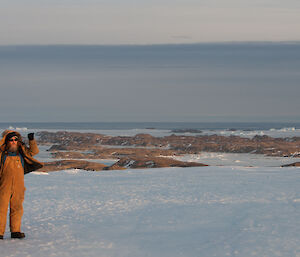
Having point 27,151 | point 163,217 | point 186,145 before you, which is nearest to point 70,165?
point 163,217

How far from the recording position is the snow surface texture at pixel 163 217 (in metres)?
9.00

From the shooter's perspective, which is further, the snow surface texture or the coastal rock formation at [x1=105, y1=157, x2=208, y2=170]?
the coastal rock formation at [x1=105, y1=157, x2=208, y2=170]

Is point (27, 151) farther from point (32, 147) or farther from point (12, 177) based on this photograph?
point (12, 177)

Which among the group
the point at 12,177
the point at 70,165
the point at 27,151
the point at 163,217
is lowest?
the point at 70,165

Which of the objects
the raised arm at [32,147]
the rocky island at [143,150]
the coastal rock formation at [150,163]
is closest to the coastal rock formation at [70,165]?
the rocky island at [143,150]

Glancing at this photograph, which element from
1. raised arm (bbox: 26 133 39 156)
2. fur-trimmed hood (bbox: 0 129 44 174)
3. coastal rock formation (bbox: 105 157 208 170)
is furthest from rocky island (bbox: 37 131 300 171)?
raised arm (bbox: 26 133 39 156)

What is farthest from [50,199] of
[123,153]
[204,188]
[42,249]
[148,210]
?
[123,153]

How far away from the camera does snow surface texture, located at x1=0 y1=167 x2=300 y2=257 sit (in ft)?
29.5

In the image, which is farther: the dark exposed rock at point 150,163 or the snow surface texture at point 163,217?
the dark exposed rock at point 150,163

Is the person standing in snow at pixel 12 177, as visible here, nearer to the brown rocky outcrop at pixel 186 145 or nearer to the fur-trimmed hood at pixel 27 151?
the fur-trimmed hood at pixel 27 151

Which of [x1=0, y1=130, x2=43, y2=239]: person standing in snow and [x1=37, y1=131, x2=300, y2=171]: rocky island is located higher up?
[x1=0, y1=130, x2=43, y2=239]: person standing in snow

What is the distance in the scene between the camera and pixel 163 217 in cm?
1171

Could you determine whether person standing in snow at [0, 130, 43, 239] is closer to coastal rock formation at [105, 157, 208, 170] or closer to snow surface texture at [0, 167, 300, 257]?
snow surface texture at [0, 167, 300, 257]

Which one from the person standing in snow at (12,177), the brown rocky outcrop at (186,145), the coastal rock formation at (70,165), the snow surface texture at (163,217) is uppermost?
the person standing in snow at (12,177)
